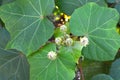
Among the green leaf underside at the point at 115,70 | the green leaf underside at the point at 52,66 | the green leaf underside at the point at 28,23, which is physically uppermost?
the green leaf underside at the point at 28,23

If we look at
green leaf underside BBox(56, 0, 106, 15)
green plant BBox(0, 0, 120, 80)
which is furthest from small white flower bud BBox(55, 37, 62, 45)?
green leaf underside BBox(56, 0, 106, 15)

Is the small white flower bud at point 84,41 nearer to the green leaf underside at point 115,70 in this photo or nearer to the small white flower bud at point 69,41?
the small white flower bud at point 69,41

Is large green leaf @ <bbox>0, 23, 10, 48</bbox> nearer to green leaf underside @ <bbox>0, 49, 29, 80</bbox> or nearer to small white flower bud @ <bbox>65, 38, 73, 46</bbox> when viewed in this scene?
green leaf underside @ <bbox>0, 49, 29, 80</bbox>

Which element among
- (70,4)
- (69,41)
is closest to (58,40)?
(69,41)

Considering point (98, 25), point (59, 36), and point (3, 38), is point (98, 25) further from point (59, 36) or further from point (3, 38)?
point (3, 38)

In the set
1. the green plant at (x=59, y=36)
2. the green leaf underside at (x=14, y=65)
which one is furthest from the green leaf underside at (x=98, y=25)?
the green leaf underside at (x=14, y=65)

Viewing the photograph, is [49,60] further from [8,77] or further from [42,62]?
[8,77]
